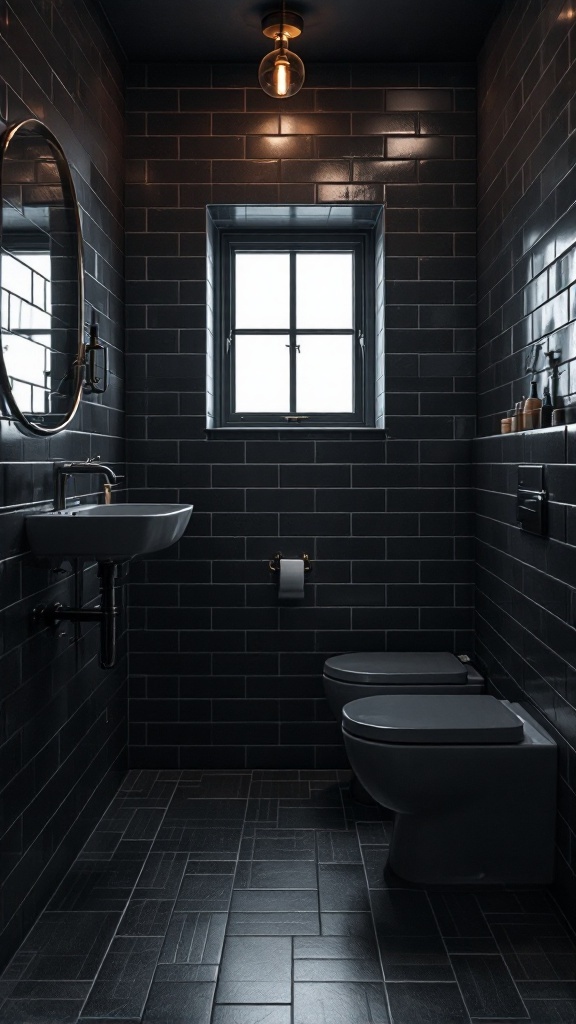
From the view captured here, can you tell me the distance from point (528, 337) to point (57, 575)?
1684mm

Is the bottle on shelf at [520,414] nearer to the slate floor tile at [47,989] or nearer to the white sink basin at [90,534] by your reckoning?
the white sink basin at [90,534]

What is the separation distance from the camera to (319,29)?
317 cm

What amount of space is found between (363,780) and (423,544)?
129cm

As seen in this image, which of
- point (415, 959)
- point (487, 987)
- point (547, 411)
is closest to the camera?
point (487, 987)

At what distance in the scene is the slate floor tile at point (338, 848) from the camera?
105 inches

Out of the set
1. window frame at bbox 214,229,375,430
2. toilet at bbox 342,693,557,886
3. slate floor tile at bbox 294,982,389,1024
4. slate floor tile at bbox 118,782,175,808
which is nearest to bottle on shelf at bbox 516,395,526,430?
toilet at bbox 342,693,557,886

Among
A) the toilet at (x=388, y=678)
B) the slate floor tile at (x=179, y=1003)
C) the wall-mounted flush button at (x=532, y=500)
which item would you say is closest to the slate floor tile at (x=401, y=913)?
the slate floor tile at (x=179, y=1003)

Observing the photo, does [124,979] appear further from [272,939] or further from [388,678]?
[388,678]

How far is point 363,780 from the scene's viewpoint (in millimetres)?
2438

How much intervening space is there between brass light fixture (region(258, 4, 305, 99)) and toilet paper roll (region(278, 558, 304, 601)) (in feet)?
5.80

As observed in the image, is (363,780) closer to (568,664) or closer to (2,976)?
(568,664)

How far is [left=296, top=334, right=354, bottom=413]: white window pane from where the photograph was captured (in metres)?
3.73

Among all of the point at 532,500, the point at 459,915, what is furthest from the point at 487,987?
the point at 532,500

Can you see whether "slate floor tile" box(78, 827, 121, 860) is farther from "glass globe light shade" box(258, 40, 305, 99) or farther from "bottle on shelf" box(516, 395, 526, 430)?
"glass globe light shade" box(258, 40, 305, 99)
